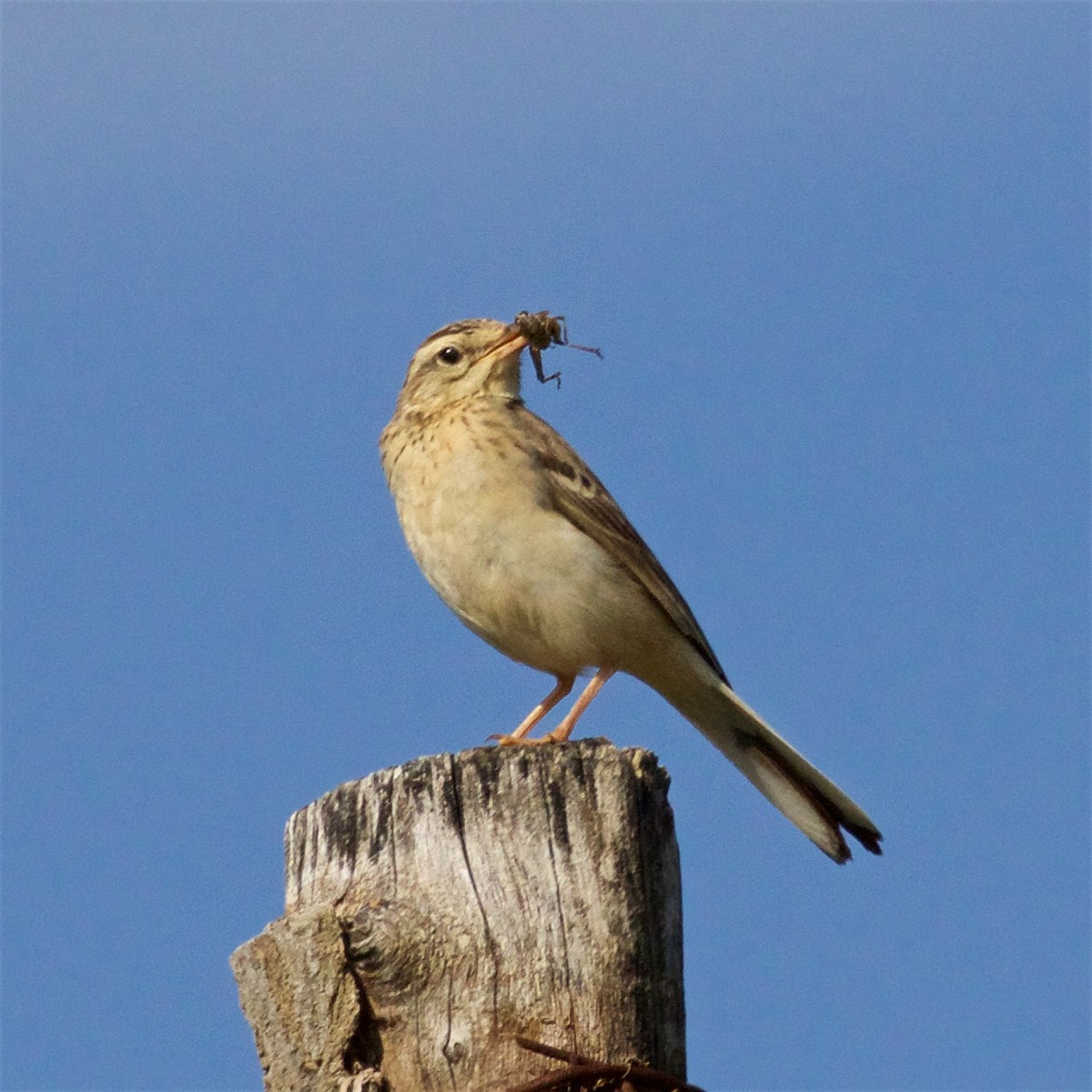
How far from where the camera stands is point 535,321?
9.11 meters

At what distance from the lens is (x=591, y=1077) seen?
14.8 ft

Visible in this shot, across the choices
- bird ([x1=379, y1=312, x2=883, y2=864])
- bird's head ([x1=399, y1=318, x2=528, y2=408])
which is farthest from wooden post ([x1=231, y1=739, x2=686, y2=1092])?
bird's head ([x1=399, y1=318, x2=528, y2=408])

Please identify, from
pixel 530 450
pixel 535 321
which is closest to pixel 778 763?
pixel 530 450

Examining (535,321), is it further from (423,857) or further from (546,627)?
(423,857)

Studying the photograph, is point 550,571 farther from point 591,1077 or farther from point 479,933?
point 591,1077

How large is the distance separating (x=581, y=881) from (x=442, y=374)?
194 inches

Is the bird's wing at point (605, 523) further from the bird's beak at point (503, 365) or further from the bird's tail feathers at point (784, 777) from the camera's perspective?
the bird's beak at point (503, 365)

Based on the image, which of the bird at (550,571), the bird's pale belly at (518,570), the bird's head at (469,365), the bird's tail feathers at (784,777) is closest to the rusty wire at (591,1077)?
the bird's tail feathers at (784,777)

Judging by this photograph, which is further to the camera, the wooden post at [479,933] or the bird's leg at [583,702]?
the bird's leg at [583,702]

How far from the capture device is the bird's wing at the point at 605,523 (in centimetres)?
829

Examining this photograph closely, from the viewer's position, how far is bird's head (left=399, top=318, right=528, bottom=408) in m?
9.02

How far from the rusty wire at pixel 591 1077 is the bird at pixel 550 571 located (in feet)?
9.96

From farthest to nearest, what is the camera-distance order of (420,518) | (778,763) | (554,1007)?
1. (420,518)
2. (778,763)
3. (554,1007)

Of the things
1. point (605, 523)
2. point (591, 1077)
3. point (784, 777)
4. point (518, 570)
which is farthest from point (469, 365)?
point (591, 1077)
